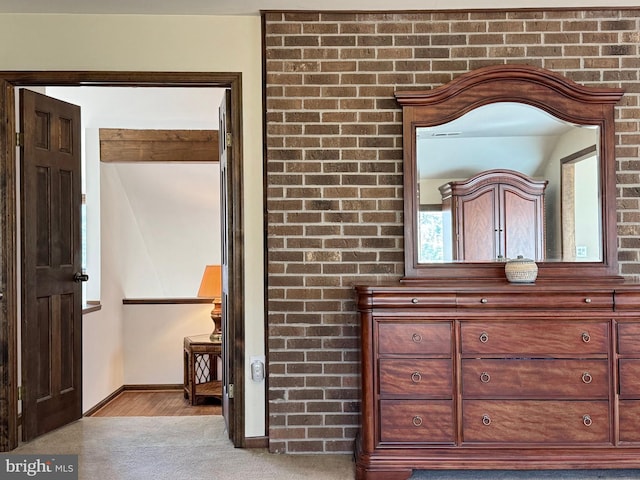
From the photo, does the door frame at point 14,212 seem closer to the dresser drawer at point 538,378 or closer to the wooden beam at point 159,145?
the dresser drawer at point 538,378

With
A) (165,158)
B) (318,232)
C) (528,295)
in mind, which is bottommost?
(528,295)

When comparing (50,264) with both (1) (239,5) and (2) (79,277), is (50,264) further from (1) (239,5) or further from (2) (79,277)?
(1) (239,5)

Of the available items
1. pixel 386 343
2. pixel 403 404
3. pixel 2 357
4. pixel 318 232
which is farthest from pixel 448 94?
pixel 2 357

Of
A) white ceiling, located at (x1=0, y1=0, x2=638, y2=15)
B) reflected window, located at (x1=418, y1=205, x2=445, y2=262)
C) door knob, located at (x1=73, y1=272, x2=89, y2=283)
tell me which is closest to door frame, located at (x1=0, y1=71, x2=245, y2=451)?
white ceiling, located at (x1=0, y1=0, x2=638, y2=15)

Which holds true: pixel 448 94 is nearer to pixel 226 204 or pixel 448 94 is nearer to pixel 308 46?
pixel 308 46

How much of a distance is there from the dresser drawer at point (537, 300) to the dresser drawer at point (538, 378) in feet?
0.83

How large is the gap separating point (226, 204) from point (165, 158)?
Answer: 84.6 inches

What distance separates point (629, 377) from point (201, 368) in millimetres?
3947

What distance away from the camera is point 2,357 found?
11.5 feet

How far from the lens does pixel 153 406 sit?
5660 millimetres

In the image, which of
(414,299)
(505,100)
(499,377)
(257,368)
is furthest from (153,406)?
(505,100)

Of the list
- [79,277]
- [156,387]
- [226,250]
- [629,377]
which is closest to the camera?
[629,377]

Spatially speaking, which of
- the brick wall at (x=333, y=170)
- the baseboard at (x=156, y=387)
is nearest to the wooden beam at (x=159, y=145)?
the baseboard at (x=156, y=387)

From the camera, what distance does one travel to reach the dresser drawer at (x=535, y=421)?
2.92 m
